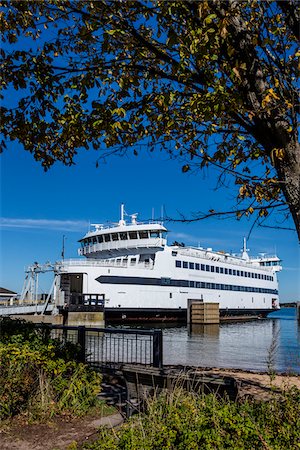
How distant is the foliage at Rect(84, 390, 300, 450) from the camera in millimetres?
3055

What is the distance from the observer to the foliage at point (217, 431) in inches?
120

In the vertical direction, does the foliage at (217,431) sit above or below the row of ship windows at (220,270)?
below

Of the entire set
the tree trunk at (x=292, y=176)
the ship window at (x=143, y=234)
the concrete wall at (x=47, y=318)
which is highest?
the ship window at (x=143, y=234)

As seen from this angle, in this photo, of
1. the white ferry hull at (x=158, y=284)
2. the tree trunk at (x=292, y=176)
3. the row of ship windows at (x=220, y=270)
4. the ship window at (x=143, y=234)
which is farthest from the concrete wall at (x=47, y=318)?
the tree trunk at (x=292, y=176)

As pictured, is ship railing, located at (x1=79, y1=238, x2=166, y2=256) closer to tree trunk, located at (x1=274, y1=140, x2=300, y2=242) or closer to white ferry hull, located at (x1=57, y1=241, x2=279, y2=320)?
white ferry hull, located at (x1=57, y1=241, x2=279, y2=320)

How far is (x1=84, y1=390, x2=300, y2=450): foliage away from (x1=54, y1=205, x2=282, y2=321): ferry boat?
31.0 meters

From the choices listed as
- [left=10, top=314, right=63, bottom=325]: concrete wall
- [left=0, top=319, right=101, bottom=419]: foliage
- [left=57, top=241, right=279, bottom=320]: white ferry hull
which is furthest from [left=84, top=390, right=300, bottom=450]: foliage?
[left=57, top=241, right=279, bottom=320]: white ferry hull

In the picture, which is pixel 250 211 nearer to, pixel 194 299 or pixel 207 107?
pixel 207 107

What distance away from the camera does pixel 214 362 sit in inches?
703

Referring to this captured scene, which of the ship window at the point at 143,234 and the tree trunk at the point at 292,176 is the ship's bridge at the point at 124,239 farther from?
the tree trunk at the point at 292,176

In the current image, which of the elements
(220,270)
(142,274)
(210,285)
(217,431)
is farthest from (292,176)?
(220,270)

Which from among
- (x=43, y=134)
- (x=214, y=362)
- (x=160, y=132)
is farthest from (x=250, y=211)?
(x=214, y=362)

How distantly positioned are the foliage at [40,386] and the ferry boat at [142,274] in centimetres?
2850

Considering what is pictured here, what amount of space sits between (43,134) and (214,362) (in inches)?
573
